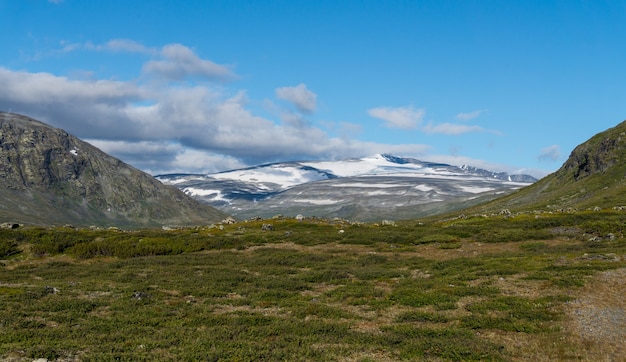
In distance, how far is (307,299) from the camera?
102 feet

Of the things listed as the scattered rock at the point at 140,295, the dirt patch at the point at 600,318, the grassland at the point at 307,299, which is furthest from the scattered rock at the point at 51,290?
the dirt patch at the point at 600,318

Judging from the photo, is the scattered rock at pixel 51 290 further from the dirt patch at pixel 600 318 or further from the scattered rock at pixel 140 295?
the dirt patch at pixel 600 318

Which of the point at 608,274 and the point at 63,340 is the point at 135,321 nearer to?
the point at 63,340

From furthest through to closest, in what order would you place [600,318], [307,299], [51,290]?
[51,290]
[307,299]
[600,318]

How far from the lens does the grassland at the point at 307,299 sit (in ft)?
67.1

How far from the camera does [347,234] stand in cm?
6912

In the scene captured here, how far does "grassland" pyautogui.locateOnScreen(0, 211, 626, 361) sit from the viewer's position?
20453 mm

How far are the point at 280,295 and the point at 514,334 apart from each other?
50.8 ft

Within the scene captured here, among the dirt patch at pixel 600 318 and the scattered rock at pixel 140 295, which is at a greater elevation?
the dirt patch at pixel 600 318

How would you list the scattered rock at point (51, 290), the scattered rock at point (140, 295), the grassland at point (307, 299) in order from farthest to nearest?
the scattered rock at point (51, 290) < the scattered rock at point (140, 295) < the grassland at point (307, 299)

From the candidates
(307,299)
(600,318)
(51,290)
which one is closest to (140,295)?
(51,290)

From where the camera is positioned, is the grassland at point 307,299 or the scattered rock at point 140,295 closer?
the grassland at point 307,299

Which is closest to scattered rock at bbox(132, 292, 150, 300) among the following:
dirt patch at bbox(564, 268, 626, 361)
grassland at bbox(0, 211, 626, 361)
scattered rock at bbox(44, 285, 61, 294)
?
grassland at bbox(0, 211, 626, 361)

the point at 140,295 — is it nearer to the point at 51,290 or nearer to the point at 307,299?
the point at 51,290
